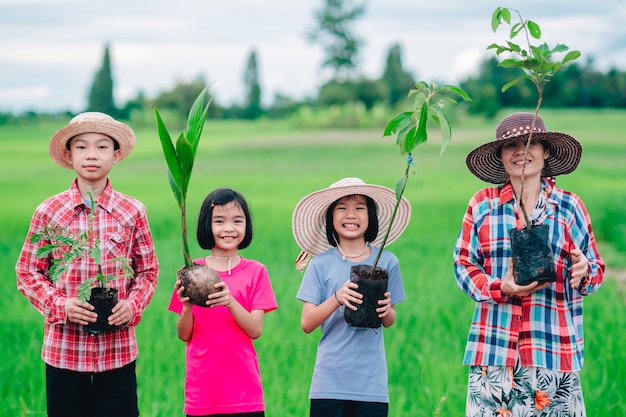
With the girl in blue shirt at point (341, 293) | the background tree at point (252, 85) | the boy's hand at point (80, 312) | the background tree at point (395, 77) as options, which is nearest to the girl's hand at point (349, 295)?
the girl in blue shirt at point (341, 293)

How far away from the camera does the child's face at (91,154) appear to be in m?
3.29

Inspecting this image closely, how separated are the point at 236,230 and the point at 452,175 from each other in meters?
14.6

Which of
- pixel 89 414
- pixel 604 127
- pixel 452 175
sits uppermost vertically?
pixel 604 127

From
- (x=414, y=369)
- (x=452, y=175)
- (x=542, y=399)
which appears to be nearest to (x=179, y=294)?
(x=542, y=399)

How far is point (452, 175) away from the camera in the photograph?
1741 centimetres

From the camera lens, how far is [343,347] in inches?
126

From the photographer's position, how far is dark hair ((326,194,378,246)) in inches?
132

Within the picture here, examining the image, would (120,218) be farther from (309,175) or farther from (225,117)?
(225,117)

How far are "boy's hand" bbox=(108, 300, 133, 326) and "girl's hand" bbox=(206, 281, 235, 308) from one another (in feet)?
1.28

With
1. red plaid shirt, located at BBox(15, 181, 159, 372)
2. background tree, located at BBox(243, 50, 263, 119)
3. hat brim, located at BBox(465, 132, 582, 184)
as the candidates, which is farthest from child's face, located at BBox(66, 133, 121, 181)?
background tree, located at BBox(243, 50, 263, 119)

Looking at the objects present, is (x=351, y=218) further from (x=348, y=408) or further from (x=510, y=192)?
(x=348, y=408)

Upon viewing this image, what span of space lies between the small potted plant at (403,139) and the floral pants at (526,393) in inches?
22.0

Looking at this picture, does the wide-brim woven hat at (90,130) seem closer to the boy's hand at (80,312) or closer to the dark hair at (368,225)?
the boy's hand at (80,312)

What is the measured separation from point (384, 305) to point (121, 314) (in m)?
1.01
